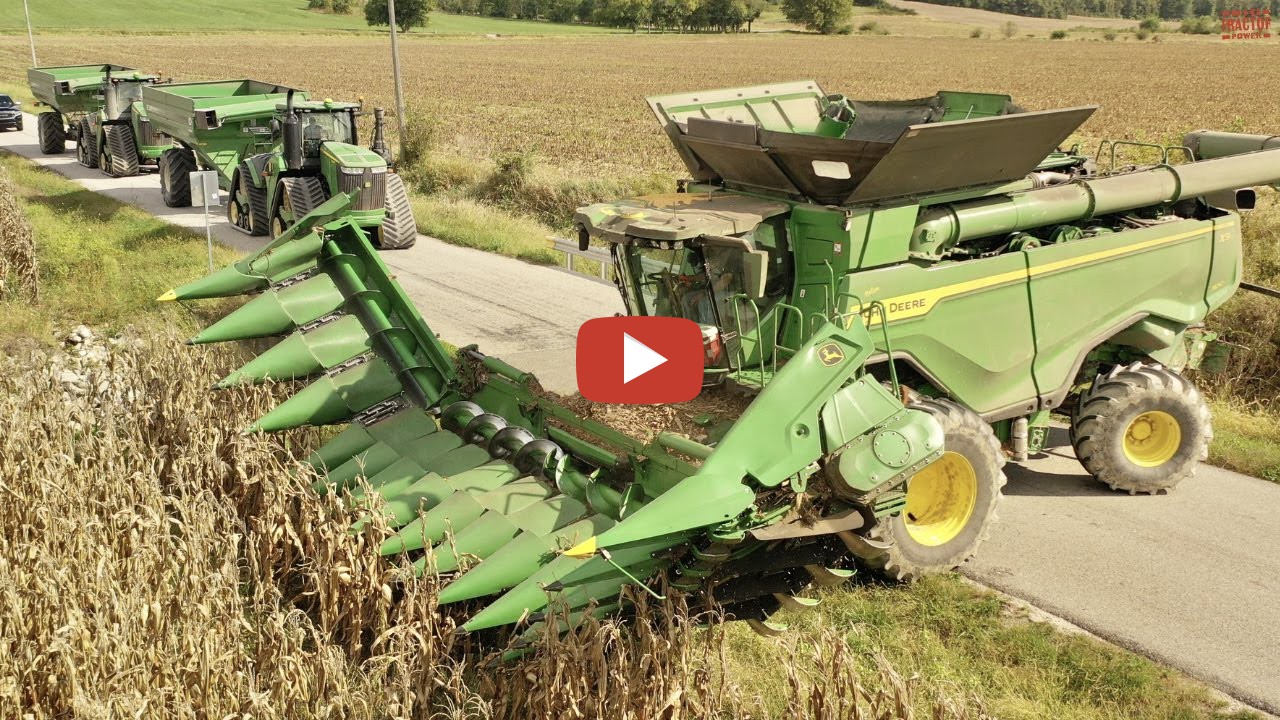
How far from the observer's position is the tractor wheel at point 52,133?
26703 millimetres

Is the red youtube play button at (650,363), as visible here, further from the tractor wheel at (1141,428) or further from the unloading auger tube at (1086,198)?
the tractor wheel at (1141,428)

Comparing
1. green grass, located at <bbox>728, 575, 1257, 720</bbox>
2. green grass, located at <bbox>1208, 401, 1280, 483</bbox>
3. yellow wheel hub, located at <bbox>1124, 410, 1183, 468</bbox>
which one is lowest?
green grass, located at <bbox>728, 575, 1257, 720</bbox>

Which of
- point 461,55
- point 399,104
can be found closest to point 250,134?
point 399,104

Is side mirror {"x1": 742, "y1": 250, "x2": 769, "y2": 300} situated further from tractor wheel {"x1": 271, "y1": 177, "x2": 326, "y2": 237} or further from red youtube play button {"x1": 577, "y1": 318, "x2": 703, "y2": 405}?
tractor wheel {"x1": 271, "y1": 177, "x2": 326, "y2": 237}

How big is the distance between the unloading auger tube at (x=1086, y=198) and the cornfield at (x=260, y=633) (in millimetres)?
2975

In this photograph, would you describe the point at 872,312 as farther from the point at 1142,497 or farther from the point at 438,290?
the point at 438,290

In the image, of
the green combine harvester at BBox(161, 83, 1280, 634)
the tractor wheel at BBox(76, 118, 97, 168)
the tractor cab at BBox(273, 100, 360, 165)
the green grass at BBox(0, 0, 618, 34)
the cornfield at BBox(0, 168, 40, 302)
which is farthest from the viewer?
the green grass at BBox(0, 0, 618, 34)

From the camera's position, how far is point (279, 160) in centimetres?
1595

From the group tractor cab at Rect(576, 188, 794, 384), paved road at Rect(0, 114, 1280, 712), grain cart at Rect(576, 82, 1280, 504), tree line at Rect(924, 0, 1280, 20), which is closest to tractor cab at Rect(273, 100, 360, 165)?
paved road at Rect(0, 114, 1280, 712)

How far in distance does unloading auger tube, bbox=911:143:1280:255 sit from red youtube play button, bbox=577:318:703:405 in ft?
5.49

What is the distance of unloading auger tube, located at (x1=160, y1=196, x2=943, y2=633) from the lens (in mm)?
5160


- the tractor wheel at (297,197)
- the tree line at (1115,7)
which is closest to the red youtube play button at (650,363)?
the tractor wheel at (297,197)

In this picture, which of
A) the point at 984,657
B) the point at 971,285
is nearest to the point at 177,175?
the point at 971,285

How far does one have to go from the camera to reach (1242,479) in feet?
27.5
